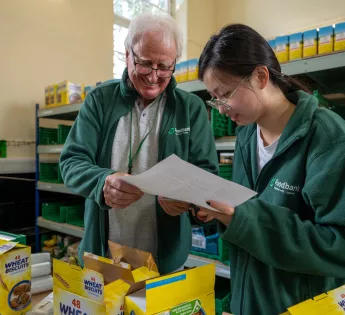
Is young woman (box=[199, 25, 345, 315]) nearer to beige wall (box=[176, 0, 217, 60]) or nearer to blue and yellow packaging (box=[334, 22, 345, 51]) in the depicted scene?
blue and yellow packaging (box=[334, 22, 345, 51])

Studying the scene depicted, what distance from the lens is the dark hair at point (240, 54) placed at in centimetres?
83

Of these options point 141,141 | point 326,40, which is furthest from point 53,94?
point 326,40

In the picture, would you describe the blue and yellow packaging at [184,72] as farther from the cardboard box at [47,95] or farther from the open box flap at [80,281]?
the open box flap at [80,281]

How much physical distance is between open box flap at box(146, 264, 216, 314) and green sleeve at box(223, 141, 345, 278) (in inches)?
4.7

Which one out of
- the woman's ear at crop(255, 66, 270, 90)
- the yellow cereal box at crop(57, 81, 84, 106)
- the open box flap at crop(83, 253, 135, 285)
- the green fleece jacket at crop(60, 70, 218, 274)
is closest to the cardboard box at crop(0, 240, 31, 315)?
the open box flap at crop(83, 253, 135, 285)

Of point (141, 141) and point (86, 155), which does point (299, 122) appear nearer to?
point (141, 141)

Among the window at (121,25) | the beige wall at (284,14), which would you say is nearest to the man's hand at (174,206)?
the window at (121,25)

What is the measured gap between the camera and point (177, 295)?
1.89ft

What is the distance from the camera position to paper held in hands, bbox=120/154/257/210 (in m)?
0.61

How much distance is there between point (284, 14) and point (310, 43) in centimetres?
286

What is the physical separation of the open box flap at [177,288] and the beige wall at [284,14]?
13.1 feet

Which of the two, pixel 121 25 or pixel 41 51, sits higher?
pixel 121 25

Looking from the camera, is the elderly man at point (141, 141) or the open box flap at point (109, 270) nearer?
the open box flap at point (109, 270)

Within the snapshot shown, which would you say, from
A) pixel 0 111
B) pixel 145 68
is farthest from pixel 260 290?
pixel 0 111
